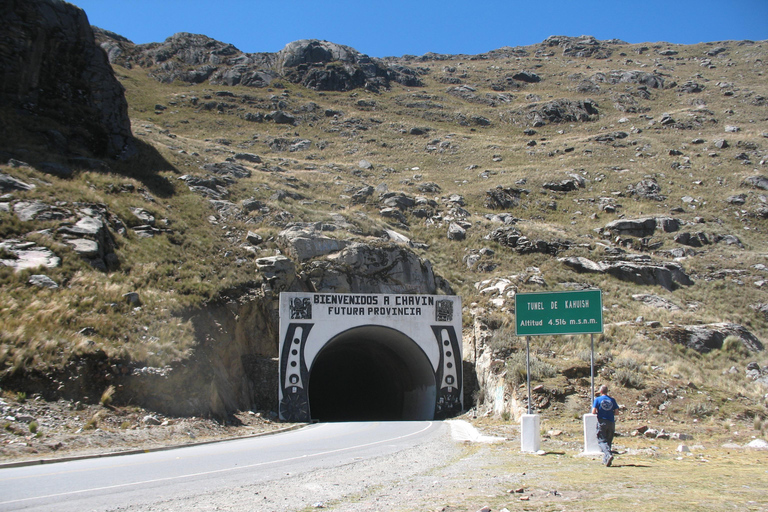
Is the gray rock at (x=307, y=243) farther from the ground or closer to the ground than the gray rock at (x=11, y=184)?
closer to the ground

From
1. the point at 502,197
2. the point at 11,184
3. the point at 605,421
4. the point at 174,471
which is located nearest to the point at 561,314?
the point at 605,421

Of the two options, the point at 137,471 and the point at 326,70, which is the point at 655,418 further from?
the point at 326,70

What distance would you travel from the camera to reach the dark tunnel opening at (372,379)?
24.5m

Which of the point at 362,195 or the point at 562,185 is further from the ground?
the point at 562,185

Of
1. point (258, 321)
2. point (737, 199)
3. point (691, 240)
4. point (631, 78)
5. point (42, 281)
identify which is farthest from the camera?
point (631, 78)

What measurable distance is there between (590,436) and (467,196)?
42.4 metres

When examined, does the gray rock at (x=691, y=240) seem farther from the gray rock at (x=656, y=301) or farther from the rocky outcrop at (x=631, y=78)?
the rocky outcrop at (x=631, y=78)

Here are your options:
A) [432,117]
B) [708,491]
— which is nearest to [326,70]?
[432,117]

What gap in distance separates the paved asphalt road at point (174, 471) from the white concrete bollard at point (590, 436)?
13.3 ft

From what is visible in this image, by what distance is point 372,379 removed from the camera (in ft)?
108

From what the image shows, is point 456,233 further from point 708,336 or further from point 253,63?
point 253,63

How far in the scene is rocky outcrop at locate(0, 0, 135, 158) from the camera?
105 ft

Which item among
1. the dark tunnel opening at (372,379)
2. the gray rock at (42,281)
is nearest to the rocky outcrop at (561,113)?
the dark tunnel opening at (372,379)

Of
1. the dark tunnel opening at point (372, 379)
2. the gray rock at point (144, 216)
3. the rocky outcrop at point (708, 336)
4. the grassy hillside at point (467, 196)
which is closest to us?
the grassy hillside at point (467, 196)
